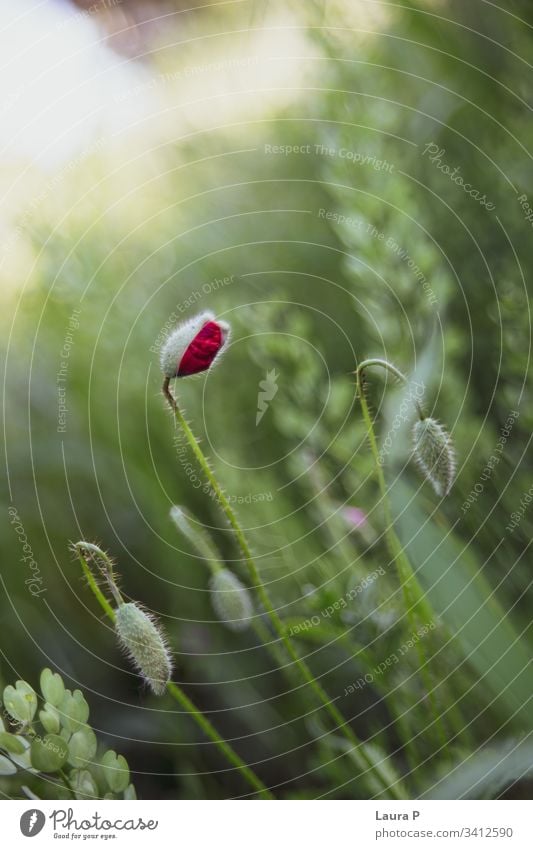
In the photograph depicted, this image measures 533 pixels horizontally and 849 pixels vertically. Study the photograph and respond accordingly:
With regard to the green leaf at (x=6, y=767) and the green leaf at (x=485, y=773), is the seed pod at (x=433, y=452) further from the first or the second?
the green leaf at (x=6, y=767)

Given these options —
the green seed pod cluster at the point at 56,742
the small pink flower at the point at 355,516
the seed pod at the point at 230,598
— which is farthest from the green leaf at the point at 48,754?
the small pink flower at the point at 355,516

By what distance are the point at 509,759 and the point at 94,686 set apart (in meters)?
0.26

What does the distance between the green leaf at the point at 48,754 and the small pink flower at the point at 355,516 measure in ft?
0.77

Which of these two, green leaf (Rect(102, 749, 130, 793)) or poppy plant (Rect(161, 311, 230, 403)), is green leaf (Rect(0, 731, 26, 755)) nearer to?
green leaf (Rect(102, 749, 130, 793))

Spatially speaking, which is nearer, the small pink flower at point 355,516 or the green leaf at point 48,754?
the green leaf at point 48,754

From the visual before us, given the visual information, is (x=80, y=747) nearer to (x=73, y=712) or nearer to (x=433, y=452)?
(x=73, y=712)

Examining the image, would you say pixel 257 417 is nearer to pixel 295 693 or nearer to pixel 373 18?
pixel 295 693

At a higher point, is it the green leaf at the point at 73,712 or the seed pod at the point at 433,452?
the seed pod at the point at 433,452

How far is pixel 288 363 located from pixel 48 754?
33 cm

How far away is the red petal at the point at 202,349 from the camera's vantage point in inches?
15.5
